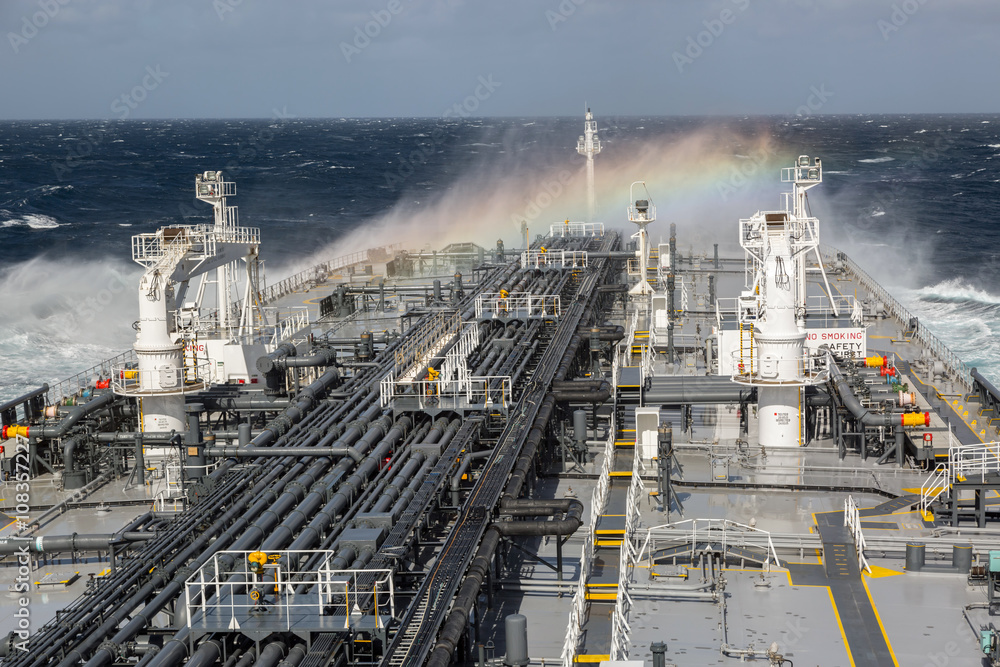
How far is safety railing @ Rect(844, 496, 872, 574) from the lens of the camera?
27.2 metres

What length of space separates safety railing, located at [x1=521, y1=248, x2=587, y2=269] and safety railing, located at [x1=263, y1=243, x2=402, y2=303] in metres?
16.6

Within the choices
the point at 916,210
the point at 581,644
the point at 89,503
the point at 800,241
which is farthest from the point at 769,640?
the point at 916,210

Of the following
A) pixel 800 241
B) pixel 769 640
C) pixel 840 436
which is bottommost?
pixel 769 640

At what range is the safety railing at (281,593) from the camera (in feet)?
60.4

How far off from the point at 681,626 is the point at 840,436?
12.6 metres

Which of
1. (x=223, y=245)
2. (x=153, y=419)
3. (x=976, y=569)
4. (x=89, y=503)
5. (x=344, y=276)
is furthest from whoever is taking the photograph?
(x=344, y=276)

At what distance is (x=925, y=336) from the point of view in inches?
2012

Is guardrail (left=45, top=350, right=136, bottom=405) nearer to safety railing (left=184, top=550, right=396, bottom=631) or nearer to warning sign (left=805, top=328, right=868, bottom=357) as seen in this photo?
safety railing (left=184, top=550, right=396, bottom=631)

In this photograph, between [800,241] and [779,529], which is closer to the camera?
[779,529]

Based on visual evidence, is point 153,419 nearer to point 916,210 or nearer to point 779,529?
point 779,529

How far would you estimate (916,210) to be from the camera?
13438 centimetres

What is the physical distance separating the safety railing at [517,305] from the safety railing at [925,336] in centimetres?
1581

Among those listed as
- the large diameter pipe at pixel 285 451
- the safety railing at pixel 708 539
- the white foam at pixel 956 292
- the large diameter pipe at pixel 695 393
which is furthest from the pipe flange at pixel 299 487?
the white foam at pixel 956 292

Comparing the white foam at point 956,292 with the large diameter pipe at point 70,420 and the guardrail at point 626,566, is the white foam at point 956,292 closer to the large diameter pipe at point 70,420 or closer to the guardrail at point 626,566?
the guardrail at point 626,566
